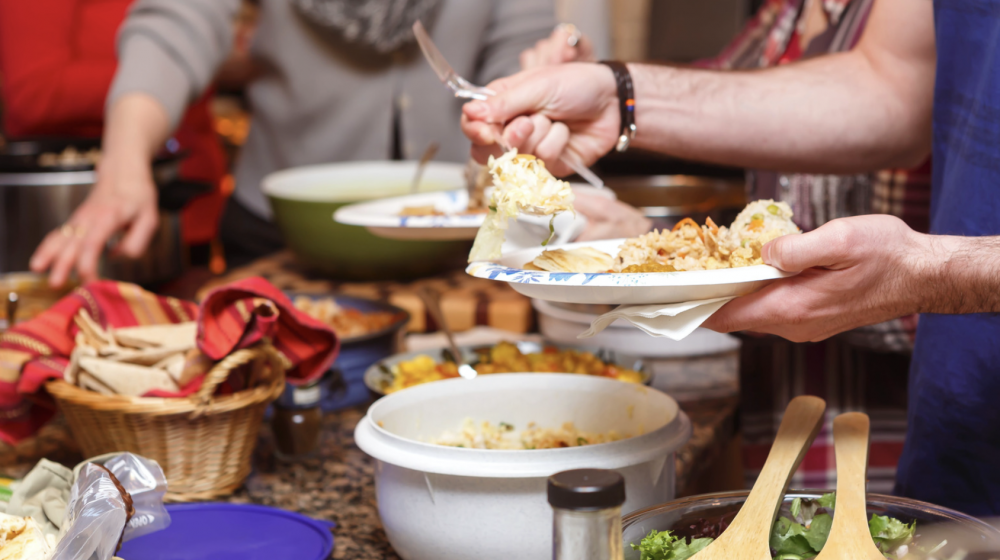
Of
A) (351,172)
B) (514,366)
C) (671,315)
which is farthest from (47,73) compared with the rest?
(671,315)

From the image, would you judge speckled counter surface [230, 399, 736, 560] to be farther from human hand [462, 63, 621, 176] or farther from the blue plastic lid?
human hand [462, 63, 621, 176]

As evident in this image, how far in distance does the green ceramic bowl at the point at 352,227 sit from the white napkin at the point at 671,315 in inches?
51.5

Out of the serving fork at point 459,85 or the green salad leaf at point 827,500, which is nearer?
the green salad leaf at point 827,500

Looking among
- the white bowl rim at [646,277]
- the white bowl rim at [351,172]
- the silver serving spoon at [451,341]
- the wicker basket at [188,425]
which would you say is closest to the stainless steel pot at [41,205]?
the white bowl rim at [351,172]

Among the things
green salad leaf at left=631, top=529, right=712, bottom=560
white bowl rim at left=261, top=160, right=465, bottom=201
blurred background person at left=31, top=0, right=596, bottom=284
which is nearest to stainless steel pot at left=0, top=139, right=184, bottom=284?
blurred background person at left=31, top=0, right=596, bottom=284

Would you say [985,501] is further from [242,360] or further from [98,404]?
[98,404]

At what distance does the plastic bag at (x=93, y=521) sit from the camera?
758 millimetres

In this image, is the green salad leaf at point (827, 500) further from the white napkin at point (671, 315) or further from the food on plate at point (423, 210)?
the food on plate at point (423, 210)

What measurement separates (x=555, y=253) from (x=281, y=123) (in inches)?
74.6

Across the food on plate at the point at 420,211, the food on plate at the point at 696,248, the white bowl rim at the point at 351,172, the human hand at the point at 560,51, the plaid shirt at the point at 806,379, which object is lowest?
the plaid shirt at the point at 806,379

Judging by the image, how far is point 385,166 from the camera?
2379 mm

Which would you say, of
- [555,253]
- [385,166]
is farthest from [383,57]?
[555,253]

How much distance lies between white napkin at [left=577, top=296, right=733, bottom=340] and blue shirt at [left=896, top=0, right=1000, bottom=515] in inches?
18.4

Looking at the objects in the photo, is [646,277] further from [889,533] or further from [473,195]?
[473,195]
